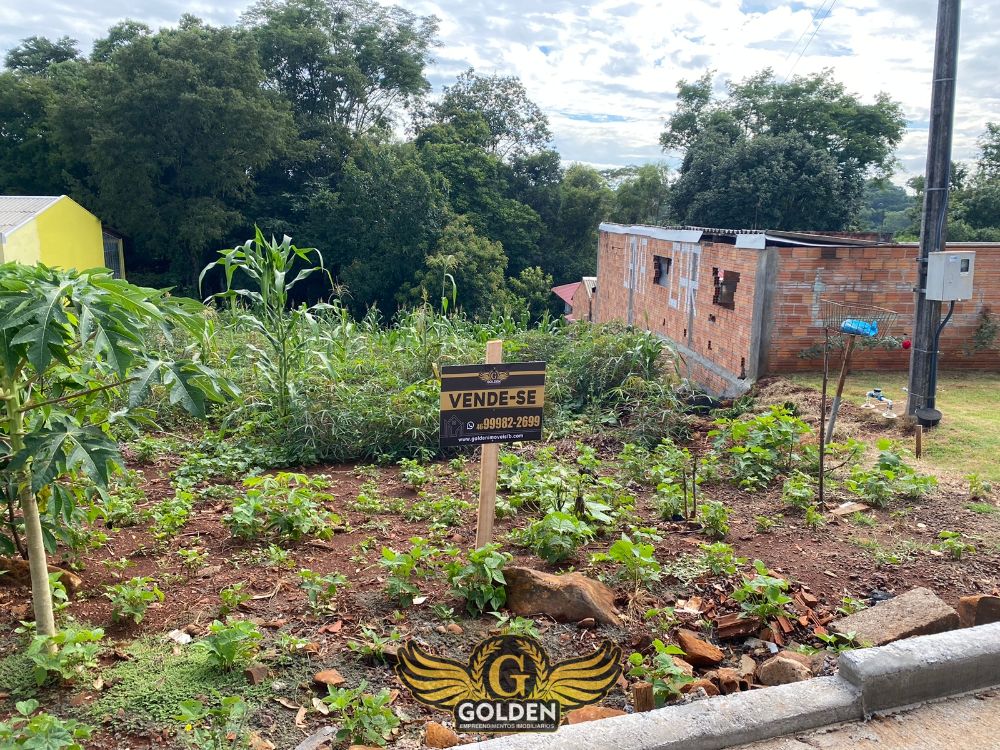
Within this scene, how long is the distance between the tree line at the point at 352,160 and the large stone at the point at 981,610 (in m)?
17.8

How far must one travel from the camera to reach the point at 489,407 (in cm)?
386

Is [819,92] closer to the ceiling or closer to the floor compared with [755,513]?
closer to the ceiling

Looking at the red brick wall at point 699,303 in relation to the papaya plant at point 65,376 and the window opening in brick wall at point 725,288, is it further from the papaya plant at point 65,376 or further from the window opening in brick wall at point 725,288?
the papaya plant at point 65,376

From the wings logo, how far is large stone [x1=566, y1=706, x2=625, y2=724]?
47cm

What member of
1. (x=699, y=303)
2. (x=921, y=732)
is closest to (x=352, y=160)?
(x=699, y=303)

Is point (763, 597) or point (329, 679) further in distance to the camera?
point (763, 597)

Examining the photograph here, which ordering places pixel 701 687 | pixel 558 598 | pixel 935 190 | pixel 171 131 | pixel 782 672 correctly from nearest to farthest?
1. pixel 701 687
2. pixel 782 672
3. pixel 558 598
4. pixel 935 190
5. pixel 171 131

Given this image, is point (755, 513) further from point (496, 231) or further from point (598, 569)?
point (496, 231)

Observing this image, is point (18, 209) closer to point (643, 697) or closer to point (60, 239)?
point (60, 239)

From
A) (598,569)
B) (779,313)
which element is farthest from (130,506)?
(779,313)

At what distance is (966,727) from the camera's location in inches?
116

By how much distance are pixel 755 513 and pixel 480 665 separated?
3.31 metres

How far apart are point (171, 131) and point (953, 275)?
890 inches

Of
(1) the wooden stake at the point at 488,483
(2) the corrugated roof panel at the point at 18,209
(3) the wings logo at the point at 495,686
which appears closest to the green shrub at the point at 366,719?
(3) the wings logo at the point at 495,686
